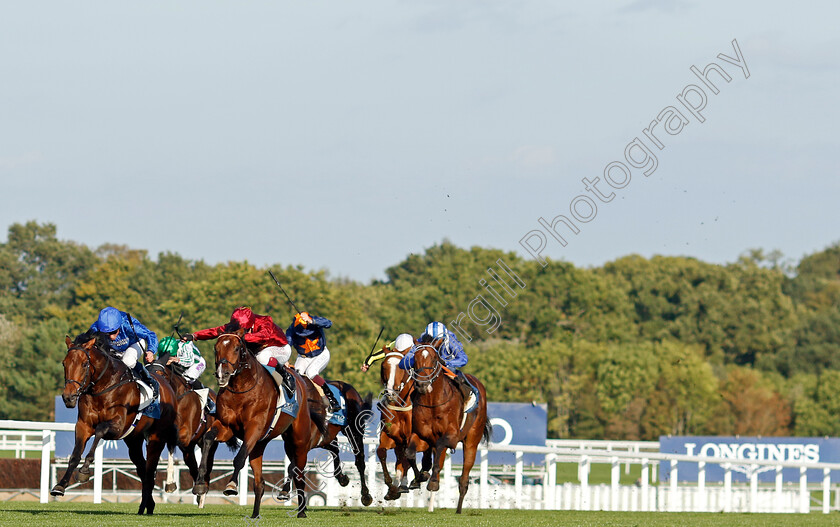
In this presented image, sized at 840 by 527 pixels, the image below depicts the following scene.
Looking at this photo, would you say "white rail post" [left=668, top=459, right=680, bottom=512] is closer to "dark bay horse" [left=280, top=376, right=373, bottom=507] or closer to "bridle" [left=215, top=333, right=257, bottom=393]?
"dark bay horse" [left=280, top=376, right=373, bottom=507]

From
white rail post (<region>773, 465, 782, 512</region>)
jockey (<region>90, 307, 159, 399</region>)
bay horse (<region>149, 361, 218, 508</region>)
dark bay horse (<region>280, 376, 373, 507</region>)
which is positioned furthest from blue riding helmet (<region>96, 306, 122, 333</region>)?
white rail post (<region>773, 465, 782, 512</region>)

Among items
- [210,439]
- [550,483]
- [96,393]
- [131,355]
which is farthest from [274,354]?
[550,483]

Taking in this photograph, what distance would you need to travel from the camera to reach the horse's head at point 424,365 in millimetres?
12086

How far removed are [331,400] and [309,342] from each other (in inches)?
29.3

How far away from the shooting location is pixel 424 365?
12094 millimetres

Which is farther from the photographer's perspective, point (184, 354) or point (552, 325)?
point (552, 325)

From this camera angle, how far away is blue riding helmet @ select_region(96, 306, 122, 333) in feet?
37.5

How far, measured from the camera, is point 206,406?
12.7 metres

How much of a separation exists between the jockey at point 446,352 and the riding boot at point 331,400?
3.11 ft


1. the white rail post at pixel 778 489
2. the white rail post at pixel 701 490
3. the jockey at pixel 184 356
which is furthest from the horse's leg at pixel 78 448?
the white rail post at pixel 778 489

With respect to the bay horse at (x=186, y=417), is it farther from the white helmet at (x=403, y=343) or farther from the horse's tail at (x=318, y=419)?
the white helmet at (x=403, y=343)

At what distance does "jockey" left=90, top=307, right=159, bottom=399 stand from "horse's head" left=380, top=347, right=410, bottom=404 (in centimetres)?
213

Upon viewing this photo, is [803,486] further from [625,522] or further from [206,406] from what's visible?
[206,406]

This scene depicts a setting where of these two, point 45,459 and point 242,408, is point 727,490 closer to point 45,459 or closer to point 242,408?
point 242,408
